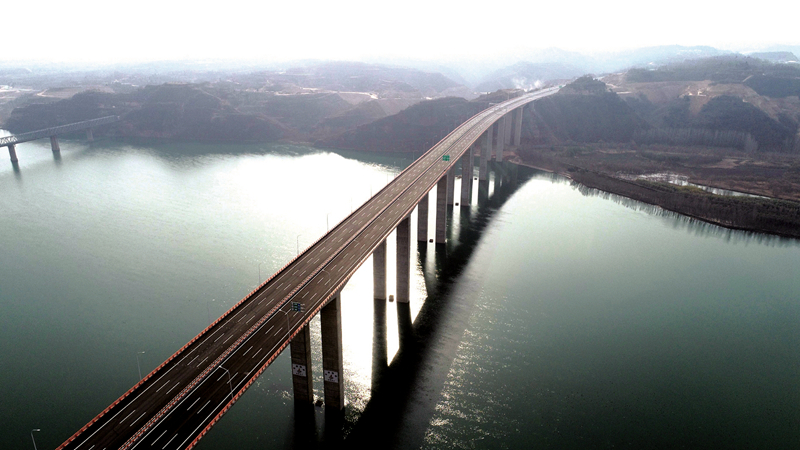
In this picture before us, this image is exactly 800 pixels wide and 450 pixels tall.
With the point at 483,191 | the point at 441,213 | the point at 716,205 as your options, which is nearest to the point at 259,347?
the point at 441,213

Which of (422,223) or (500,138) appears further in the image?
(500,138)

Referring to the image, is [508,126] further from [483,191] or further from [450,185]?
[450,185]

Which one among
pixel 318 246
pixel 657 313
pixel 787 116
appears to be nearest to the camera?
pixel 318 246

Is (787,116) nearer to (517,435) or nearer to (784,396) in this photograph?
(784,396)

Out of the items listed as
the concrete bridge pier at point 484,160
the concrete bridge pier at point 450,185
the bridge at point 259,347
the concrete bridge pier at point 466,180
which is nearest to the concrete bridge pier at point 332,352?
the bridge at point 259,347

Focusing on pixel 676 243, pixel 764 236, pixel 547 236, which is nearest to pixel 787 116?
pixel 764 236

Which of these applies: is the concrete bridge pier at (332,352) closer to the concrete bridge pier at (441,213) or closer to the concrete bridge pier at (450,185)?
the concrete bridge pier at (441,213)

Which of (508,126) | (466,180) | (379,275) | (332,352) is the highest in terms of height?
(508,126)

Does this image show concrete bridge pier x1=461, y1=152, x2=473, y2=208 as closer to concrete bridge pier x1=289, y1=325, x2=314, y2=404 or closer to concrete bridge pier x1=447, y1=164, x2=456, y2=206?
concrete bridge pier x1=447, y1=164, x2=456, y2=206
